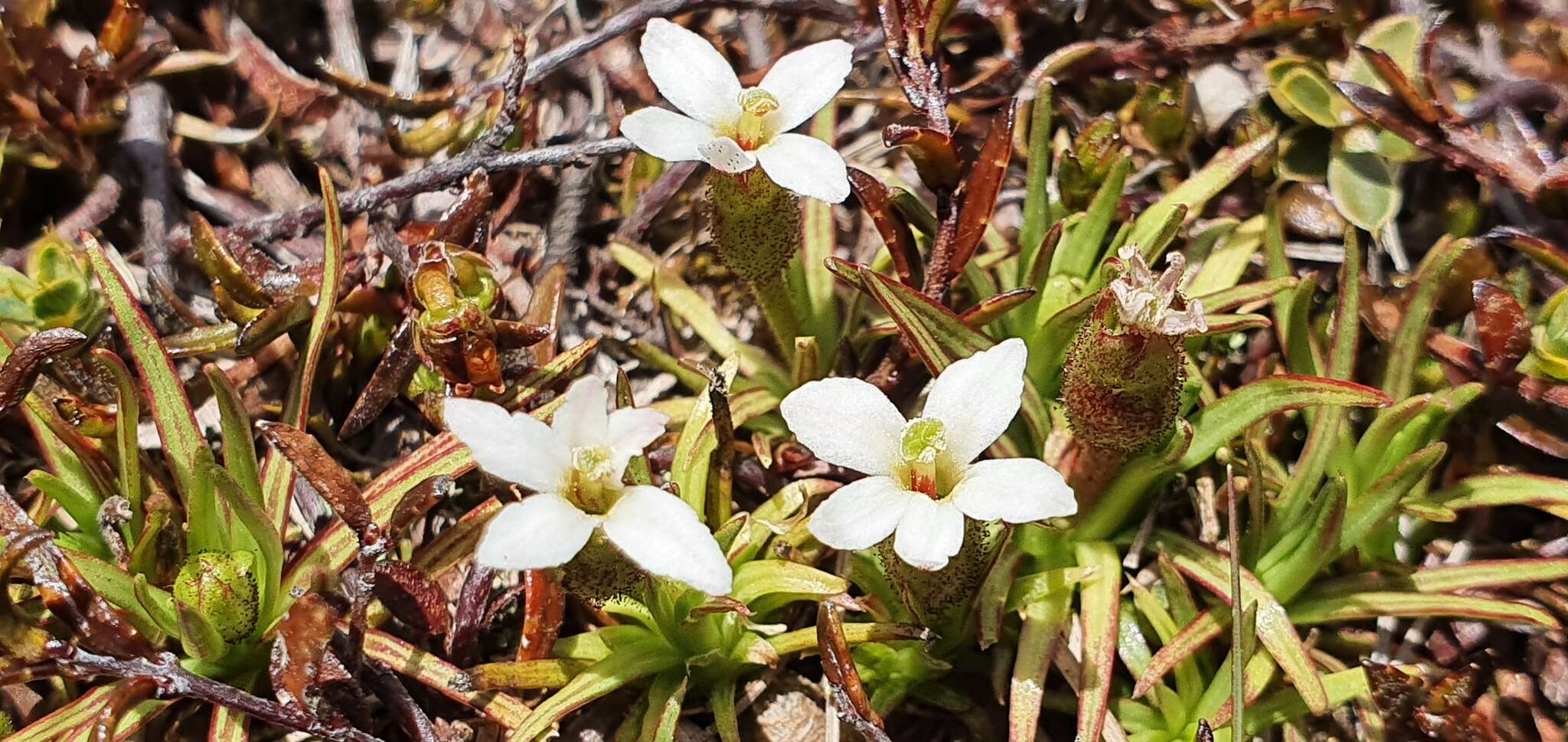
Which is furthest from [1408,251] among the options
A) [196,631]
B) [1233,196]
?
[196,631]

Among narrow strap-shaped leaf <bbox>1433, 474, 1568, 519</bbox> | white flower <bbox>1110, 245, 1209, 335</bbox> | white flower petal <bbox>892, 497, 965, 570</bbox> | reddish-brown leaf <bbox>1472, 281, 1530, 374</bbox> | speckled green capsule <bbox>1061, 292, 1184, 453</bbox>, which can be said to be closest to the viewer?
white flower petal <bbox>892, 497, 965, 570</bbox>

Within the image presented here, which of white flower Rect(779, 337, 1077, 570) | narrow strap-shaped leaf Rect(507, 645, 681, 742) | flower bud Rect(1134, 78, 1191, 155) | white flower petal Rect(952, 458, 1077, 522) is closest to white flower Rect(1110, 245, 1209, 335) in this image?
white flower Rect(779, 337, 1077, 570)

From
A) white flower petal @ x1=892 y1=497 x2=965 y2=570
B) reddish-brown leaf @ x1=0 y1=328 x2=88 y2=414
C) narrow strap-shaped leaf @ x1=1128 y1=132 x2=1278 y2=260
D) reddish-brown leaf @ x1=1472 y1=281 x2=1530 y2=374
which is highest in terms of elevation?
reddish-brown leaf @ x1=0 y1=328 x2=88 y2=414

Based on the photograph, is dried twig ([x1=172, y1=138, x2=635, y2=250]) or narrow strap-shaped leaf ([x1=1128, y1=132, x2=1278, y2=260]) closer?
narrow strap-shaped leaf ([x1=1128, y1=132, x2=1278, y2=260])

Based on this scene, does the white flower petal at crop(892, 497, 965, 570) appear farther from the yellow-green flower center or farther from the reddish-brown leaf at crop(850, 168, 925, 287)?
the reddish-brown leaf at crop(850, 168, 925, 287)

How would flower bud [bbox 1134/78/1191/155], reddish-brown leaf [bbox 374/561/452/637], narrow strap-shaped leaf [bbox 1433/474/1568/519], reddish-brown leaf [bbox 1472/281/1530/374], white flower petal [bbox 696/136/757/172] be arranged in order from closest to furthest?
white flower petal [bbox 696/136/757/172]
reddish-brown leaf [bbox 374/561/452/637]
narrow strap-shaped leaf [bbox 1433/474/1568/519]
reddish-brown leaf [bbox 1472/281/1530/374]
flower bud [bbox 1134/78/1191/155]

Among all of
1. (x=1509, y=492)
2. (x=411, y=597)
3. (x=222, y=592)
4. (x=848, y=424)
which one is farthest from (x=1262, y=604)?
(x=222, y=592)

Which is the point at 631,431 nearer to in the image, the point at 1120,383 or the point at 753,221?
the point at 753,221
